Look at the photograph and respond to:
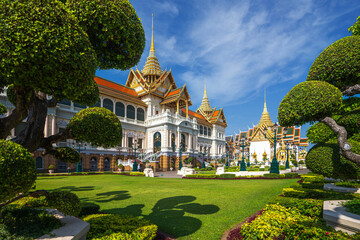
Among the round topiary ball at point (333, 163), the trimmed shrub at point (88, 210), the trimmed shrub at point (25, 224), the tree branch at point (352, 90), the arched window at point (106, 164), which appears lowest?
the arched window at point (106, 164)

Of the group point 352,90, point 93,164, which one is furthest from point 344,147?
point 93,164

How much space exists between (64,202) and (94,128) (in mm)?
1603

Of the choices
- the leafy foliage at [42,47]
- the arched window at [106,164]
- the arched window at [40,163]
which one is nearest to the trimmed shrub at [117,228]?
the leafy foliage at [42,47]

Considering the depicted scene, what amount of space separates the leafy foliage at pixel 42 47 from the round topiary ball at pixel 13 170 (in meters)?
1.00

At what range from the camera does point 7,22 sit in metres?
2.75

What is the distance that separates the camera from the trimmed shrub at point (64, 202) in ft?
12.7

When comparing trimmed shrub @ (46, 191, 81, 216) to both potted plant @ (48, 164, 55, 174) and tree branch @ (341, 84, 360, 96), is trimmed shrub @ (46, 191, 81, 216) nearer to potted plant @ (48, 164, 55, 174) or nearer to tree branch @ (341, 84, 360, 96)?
tree branch @ (341, 84, 360, 96)

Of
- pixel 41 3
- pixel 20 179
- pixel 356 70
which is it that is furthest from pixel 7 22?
pixel 356 70

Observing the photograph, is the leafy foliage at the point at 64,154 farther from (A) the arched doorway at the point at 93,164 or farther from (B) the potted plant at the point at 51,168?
(A) the arched doorway at the point at 93,164

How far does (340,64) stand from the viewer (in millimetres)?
5723

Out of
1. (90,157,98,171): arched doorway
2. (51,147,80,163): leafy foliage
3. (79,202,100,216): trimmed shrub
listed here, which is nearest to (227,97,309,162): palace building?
(90,157,98,171): arched doorway

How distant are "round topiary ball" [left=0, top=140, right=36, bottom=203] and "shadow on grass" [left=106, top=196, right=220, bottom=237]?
3509 mm

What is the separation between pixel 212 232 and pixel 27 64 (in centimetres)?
514

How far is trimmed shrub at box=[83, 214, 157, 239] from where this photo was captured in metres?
4.00
